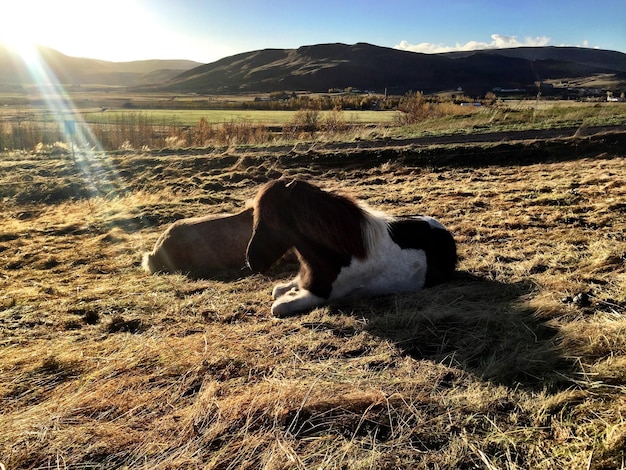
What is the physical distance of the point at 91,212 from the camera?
1129 cm

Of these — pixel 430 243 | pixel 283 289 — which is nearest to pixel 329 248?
pixel 283 289

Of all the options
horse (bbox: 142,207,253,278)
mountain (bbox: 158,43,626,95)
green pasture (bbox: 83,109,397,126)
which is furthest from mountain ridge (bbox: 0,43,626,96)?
horse (bbox: 142,207,253,278)

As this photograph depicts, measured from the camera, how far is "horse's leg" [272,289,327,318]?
416cm

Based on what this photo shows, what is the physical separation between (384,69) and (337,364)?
15634 centimetres

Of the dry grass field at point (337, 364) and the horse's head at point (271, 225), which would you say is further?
the horse's head at point (271, 225)

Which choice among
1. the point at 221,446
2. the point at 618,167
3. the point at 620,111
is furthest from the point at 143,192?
the point at 620,111

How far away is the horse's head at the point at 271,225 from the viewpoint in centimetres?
429

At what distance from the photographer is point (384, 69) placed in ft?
477

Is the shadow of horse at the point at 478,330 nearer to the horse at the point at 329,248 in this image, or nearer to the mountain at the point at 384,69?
the horse at the point at 329,248

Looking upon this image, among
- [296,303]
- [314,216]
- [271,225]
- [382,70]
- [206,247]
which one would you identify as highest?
[382,70]

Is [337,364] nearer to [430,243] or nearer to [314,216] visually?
[314,216]

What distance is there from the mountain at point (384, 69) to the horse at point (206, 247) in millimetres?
115411

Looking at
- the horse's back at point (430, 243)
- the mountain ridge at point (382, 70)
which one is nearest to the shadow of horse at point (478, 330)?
the horse's back at point (430, 243)

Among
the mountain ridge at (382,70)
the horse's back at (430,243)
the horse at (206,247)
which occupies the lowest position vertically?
the horse at (206,247)
